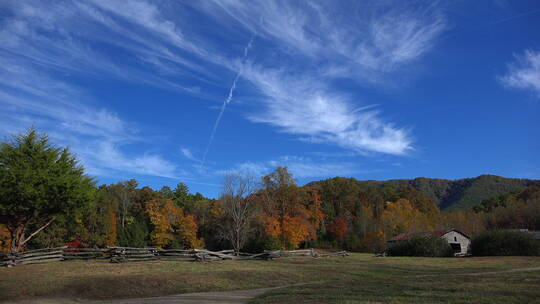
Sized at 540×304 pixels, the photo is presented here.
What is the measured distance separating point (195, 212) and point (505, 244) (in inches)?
1965

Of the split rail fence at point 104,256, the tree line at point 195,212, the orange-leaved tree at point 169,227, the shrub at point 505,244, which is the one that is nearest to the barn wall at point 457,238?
the shrub at point 505,244

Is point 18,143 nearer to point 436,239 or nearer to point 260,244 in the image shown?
point 260,244

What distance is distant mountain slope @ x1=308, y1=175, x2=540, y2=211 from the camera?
15512 centimetres

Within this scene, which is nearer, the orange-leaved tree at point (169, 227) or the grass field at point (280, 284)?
the grass field at point (280, 284)

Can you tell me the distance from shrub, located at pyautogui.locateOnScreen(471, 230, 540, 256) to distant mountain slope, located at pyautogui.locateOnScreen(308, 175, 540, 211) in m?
117

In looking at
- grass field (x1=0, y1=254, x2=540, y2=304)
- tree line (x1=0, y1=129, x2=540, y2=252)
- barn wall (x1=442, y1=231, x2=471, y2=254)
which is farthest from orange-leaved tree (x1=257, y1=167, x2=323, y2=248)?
grass field (x1=0, y1=254, x2=540, y2=304)

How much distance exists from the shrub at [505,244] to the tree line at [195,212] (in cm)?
2069

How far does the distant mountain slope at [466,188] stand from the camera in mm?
155125

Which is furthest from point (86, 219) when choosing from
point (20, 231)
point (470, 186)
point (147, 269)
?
point (470, 186)

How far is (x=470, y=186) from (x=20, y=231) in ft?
596

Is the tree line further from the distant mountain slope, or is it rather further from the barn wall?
the distant mountain slope

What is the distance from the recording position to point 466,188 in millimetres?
167875

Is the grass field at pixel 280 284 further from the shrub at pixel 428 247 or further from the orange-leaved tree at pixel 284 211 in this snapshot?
the orange-leaved tree at pixel 284 211

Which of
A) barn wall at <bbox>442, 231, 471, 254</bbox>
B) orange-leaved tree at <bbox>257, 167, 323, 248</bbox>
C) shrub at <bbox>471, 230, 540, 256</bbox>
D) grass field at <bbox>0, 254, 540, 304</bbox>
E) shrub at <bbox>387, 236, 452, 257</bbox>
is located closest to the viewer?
grass field at <bbox>0, 254, 540, 304</bbox>
